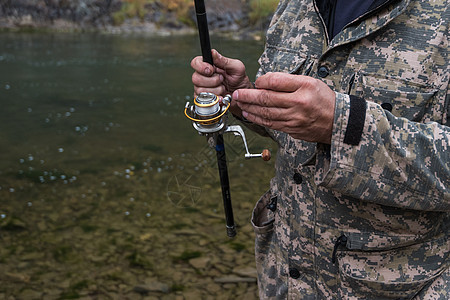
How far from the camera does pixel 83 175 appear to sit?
657 centimetres

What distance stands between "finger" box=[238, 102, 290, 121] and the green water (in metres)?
1.15

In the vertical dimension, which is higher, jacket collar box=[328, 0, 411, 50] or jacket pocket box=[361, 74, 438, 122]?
jacket collar box=[328, 0, 411, 50]

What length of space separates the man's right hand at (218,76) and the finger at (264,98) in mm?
425

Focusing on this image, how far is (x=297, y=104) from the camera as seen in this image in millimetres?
1326

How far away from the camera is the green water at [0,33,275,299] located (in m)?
4.29

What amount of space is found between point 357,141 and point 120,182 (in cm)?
537

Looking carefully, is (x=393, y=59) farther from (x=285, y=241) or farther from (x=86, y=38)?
(x=86, y=38)

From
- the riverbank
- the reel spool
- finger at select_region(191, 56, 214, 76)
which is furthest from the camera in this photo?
the riverbank

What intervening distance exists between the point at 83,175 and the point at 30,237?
167 centimetres

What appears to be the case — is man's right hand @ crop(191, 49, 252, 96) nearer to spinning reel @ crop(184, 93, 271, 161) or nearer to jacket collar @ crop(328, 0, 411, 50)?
spinning reel @ crop(184, 93, 271, 161)

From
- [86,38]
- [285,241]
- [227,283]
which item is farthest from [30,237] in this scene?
[86,38]

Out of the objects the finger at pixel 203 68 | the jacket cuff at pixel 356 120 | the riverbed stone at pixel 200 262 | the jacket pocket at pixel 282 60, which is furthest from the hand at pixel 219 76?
the riverbed stone at pixel 200 262

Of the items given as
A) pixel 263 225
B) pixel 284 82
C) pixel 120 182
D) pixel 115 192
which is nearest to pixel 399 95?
pixel 284 82

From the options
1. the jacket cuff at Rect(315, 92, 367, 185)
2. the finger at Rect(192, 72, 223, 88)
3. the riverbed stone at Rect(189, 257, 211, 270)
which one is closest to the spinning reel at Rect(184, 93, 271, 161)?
the finger at Rect(192, 72, 223, 88)
